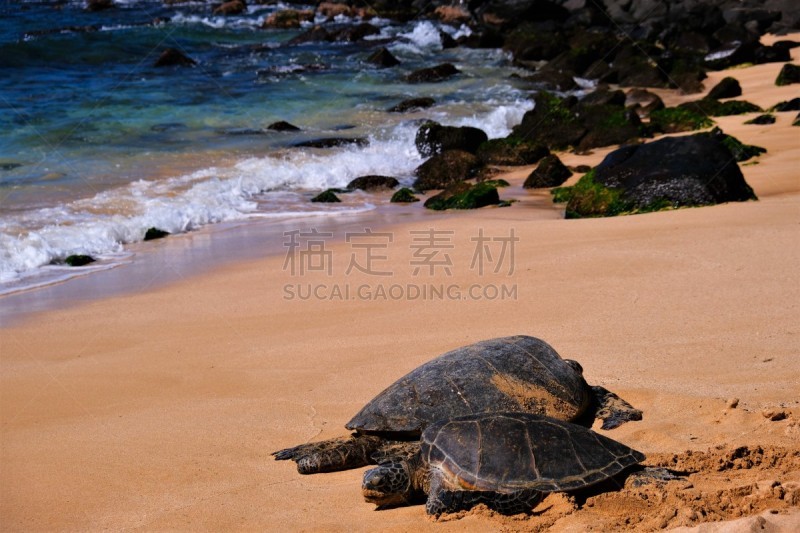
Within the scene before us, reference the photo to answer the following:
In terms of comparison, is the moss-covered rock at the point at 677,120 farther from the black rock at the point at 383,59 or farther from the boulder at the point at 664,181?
the black rock at the point at 383,59

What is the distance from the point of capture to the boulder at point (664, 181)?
8.60m

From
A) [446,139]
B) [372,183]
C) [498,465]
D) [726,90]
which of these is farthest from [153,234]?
[726,90]

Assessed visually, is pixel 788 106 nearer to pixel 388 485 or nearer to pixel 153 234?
pixel 153 234

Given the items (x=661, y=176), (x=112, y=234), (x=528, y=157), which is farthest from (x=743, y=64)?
(x=112, y=234)

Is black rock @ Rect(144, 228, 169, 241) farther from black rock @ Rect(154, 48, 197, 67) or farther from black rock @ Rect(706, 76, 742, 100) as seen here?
black rock @ Rect(154, 48, 197, 67)

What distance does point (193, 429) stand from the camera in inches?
184

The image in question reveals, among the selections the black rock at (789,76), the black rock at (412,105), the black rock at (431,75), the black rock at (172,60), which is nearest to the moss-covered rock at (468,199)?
the black rock at (412,105)

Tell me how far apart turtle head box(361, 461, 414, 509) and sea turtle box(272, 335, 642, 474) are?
30cm

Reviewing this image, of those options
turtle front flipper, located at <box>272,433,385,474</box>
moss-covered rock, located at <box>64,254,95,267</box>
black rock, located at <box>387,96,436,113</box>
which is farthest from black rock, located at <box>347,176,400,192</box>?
turtle front flipper, located at <box>272,433,385,474</box>

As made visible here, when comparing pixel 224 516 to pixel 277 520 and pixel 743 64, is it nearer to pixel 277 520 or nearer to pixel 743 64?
pixel 277 520

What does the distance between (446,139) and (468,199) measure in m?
3.68

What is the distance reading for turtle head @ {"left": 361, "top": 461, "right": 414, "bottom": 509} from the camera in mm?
3576

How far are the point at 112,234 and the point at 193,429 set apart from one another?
17.2 feet

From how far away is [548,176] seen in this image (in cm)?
1108
